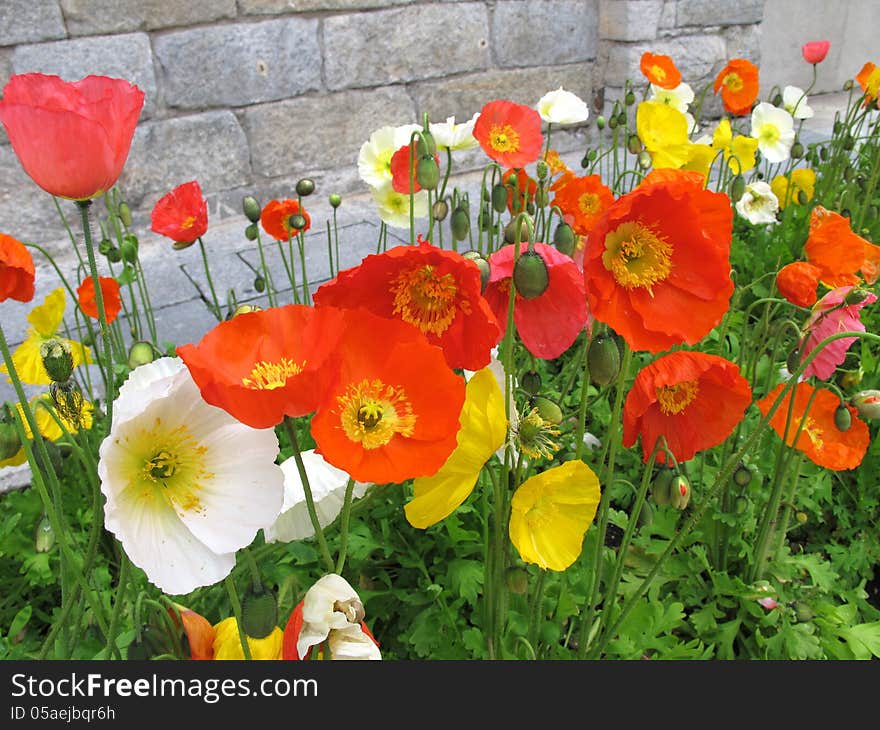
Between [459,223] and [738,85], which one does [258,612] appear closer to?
[459,223]

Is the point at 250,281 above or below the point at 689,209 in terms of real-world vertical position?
below

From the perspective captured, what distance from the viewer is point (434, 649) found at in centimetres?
119

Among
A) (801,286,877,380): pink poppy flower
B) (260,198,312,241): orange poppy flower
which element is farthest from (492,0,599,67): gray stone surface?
(801,286,877,380): pink poppy flower

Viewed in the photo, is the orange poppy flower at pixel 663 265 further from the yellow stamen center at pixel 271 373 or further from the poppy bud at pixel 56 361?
the poppy bud at pixel 56 361

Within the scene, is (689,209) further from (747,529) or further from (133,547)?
(747,529)

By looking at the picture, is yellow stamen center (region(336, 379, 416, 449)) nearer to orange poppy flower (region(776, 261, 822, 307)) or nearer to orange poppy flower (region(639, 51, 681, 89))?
orange poppy flower (region(776, 261, 822, 307))

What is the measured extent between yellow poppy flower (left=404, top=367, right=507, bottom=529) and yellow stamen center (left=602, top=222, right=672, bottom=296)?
149 mm

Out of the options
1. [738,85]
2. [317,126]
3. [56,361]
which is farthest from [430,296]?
[317,126]

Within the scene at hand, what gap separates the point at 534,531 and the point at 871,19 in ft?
18.6

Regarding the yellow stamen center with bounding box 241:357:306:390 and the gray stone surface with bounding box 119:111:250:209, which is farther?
the gray stone surface with bounding box 119:111:250:209

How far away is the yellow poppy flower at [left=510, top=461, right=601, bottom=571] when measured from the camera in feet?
2.48

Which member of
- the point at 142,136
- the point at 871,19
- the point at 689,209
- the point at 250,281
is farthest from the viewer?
the point at 871,19

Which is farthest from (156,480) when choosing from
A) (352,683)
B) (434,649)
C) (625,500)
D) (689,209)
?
(625,500)

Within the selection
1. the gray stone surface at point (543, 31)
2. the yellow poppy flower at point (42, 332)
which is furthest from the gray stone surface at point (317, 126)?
the yellow poppy flower at point (42, 332)
